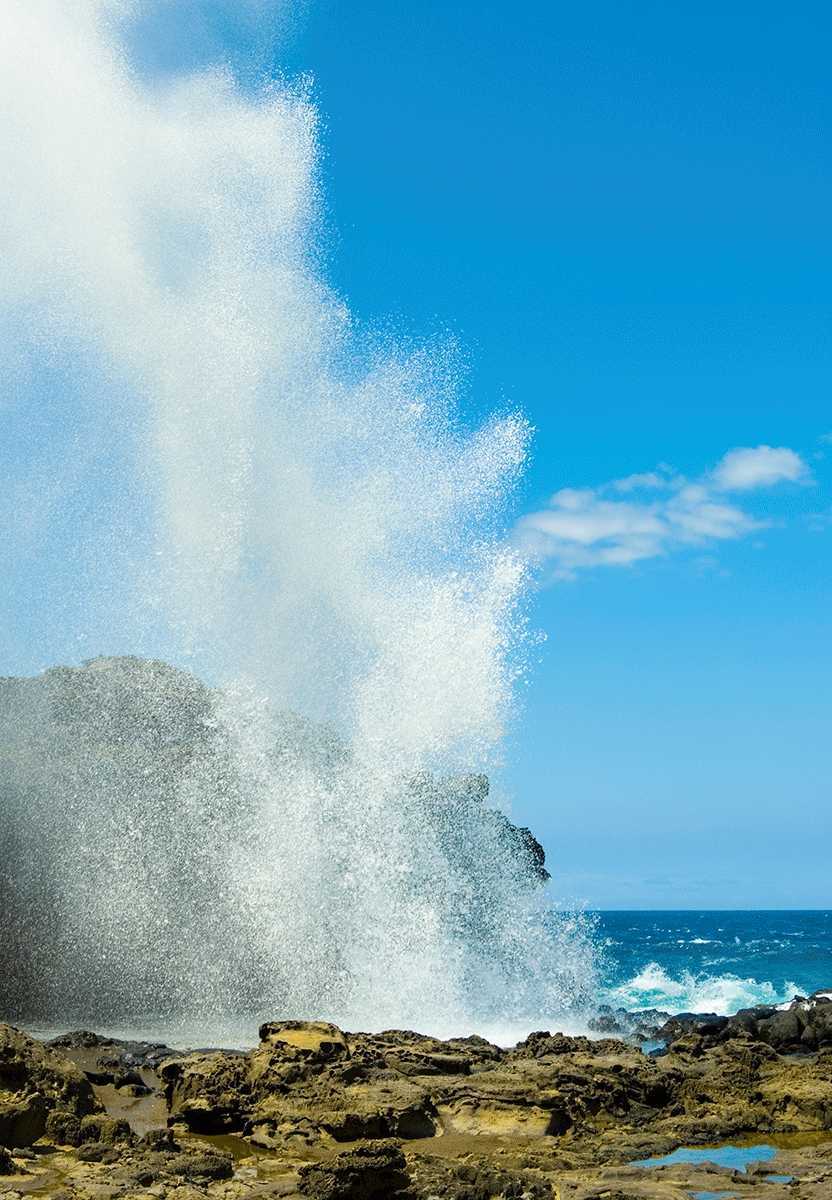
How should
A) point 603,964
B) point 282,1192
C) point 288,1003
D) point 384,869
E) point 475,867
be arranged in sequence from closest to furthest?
point 282,1192
point 288,1003
point 384,869
point 475,867
point 603,964

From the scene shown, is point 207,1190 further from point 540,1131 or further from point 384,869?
point 384,869

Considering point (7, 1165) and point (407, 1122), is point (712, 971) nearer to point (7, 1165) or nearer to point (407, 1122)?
point (407, 1122)

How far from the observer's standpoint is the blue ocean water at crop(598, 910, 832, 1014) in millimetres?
48719

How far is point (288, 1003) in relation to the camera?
27266mm

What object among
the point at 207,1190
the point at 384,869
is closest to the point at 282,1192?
the point at 207,1190

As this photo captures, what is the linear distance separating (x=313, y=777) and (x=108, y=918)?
6621mm

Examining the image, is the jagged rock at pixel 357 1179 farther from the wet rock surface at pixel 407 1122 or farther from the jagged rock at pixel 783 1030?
the jagged rock at pixel 783 1030

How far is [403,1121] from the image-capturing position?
1256 centimetres

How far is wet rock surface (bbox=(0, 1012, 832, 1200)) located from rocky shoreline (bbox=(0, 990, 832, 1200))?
3 centimetres

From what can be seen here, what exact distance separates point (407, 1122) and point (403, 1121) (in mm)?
47

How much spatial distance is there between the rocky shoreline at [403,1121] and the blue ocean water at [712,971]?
31.8m

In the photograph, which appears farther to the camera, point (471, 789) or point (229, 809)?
point (471, 789)

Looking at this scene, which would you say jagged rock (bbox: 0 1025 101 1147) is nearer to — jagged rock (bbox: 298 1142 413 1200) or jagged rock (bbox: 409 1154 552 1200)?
jagged rock (bbox: 298 1142 413 1200)

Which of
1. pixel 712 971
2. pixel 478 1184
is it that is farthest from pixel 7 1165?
pixel 712 971
